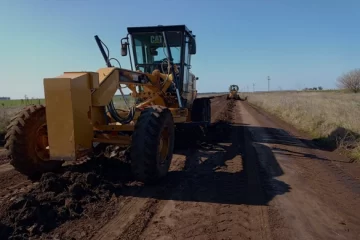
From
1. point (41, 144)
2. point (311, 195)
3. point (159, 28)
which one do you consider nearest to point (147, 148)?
point (41, 144)

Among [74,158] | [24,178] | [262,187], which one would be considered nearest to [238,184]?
[262,187]

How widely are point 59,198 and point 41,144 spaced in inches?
60.6

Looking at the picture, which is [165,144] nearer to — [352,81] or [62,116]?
[62,116]

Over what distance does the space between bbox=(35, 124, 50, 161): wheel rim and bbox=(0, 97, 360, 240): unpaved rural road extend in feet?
1.71

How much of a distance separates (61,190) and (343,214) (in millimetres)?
4312

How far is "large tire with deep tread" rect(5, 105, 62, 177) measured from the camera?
580 centimetres

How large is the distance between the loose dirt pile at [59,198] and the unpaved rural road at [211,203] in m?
0.02

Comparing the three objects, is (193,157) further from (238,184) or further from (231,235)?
(231,235)

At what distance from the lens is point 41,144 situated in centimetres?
621

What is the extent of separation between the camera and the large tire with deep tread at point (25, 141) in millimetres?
5797

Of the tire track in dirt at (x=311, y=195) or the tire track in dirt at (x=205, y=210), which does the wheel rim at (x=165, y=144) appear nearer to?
the tire track in dirt at (x=205, y=210)

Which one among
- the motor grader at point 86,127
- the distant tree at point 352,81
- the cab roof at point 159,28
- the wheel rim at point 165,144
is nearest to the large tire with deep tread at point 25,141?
the motor grader at point 86,127

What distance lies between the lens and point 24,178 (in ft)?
21.8

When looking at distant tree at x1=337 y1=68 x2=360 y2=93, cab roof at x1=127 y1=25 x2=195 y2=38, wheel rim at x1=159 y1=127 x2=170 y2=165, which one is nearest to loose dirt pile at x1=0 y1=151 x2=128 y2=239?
wheel rim at x1=159 y1=127 x2=170 y2=165
